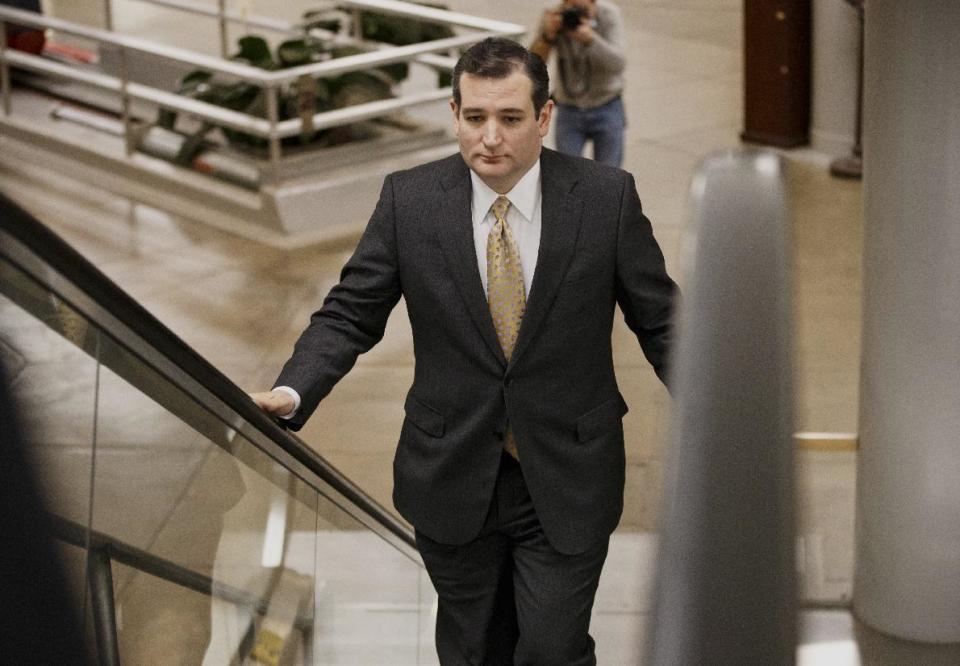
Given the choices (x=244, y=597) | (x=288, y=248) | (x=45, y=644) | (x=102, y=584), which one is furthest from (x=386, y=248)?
(x=288, y=248)

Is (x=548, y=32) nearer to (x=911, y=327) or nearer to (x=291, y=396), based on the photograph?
(x=911, y=327)

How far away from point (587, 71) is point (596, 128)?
0.32 m

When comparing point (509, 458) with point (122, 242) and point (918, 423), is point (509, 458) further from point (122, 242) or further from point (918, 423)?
point (122, 242)

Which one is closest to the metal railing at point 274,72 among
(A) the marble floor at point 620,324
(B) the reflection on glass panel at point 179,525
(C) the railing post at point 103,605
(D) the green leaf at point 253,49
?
(D) the green leaf at point 253,49

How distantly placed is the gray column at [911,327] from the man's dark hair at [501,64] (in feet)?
4.79

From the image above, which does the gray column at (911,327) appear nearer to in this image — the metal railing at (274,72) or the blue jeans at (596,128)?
the blue jeans at (596,128)

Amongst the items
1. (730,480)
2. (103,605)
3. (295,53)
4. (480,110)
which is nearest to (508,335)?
(480,110)

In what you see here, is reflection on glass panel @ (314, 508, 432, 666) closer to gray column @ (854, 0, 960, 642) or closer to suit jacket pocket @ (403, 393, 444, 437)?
suit jacket pocket @ (403, 393, 444, 437)

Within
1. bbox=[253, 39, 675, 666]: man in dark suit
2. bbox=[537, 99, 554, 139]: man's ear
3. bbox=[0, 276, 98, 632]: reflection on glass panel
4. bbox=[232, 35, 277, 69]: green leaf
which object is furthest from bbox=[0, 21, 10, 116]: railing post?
bbox=[0, 276, 98, 632]: reflection on glass panel

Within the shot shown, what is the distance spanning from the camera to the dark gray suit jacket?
10.6ft

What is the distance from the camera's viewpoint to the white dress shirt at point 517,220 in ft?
10.6

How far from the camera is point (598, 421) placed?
3.37m

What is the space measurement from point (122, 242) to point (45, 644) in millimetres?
9124

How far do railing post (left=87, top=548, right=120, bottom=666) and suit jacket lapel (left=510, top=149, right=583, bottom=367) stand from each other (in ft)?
4.00
